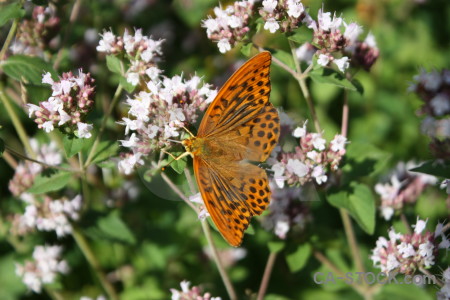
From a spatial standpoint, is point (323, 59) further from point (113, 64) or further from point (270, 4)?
point (113, 64)

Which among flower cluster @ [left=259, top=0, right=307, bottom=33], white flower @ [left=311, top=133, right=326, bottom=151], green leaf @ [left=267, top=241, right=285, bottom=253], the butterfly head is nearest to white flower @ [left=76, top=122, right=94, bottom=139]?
the butterfly head

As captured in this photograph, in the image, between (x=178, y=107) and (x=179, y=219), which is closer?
(x=178, y=107)

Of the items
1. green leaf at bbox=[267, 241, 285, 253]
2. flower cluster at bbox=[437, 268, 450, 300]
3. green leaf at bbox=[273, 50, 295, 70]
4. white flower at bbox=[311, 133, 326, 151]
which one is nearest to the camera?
flower cluster at bbox=[437, 268, 450, 300]

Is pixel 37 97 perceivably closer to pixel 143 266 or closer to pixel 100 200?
pixel 100 200

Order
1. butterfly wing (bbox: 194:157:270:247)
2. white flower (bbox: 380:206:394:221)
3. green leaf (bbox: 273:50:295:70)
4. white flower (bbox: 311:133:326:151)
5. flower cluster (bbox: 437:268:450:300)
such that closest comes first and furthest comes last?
butterfly wing (bbox: 194:157:270:247), flower cluster (bbox: 437:268:450:300), white flower (bbox: 311:133:326:151), green leaf (bbox: 273:50:295:70), white flower (bbox: 380:206:394:221)

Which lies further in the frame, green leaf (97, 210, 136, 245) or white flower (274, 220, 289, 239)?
green leaf (97, 210, 136, 245)

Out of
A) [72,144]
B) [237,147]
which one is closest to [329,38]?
[237,147]

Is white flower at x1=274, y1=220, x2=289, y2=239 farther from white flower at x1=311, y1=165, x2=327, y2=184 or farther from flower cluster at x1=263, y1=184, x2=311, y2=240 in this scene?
white flower at x1=311, y1=165, x2=327, y2=184

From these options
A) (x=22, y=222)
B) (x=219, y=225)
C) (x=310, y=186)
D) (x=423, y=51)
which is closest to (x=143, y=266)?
(x=22, y=222)
